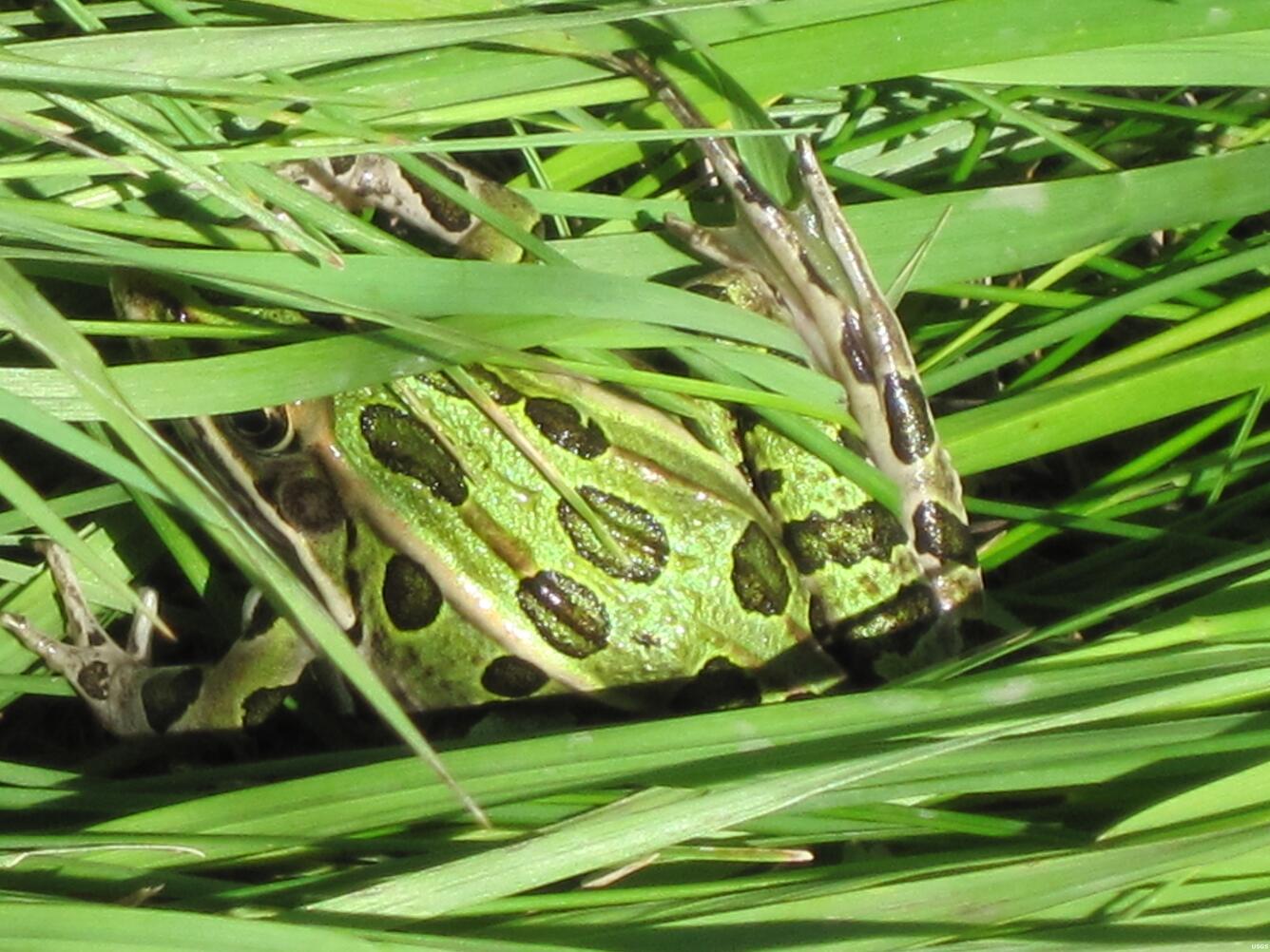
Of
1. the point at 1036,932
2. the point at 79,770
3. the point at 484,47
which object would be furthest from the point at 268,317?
the point at 1036,932

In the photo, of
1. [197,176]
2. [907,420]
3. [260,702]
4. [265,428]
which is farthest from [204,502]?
[907,420]

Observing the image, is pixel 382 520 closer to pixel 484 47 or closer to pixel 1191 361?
pixel 484 47

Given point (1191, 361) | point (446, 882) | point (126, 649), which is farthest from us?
point (126, 649)

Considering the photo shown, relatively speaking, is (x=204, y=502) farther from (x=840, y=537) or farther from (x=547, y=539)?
(x=840, y=537)

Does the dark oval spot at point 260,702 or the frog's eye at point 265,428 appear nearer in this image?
the frog's eye at point 265,428

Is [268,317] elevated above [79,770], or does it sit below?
above

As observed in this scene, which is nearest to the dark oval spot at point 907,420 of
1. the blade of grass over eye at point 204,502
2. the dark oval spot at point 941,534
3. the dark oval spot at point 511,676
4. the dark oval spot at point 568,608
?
the dark oval spot at point 941,534

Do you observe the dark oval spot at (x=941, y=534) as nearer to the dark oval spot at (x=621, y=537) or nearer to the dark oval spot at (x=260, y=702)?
the dark oval spot at (x=621, y=537)

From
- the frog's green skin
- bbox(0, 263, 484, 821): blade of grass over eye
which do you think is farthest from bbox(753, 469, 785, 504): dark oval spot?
bbox(0, 263, 484, 821): blade of grass over eye

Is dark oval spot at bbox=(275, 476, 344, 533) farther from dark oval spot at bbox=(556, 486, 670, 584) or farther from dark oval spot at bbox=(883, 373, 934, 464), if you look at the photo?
dark oval spot at bbox=(883, 373, 934, 464)
